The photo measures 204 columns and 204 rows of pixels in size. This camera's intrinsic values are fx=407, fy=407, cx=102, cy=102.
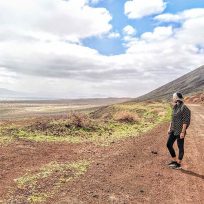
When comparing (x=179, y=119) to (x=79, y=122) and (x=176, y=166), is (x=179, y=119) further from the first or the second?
(x=79, y=122)

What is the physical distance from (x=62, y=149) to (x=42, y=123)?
23.7 feet

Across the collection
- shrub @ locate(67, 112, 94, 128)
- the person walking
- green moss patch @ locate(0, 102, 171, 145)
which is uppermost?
the person walking

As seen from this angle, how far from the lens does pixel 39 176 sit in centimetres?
1163

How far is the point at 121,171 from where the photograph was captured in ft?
41.5

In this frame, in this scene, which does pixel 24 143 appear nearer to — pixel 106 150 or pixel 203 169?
pixel 106 150

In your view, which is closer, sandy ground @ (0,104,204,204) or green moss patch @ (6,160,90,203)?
green moss patch @ (6,160,90,203)

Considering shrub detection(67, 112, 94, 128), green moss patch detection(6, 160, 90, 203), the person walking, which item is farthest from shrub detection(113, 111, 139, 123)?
the person walking

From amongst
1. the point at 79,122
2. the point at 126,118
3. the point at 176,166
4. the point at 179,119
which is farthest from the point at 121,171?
the point at 126,118

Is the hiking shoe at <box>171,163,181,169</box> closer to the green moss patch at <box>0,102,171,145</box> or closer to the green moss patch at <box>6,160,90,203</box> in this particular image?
the green moss patch at <box>6,160,90,203</box>

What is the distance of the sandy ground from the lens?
996 cm

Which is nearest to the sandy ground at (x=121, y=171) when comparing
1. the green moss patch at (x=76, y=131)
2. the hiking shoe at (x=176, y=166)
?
the hiking shoe at (x=176, y=166)

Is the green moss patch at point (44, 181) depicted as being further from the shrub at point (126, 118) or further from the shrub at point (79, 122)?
the shrub at point (126, 118)

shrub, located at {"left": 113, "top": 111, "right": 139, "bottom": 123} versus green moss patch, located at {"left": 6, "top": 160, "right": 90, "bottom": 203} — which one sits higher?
shrub, located at {"left": 113, "top": 111, "right": 139, "bottom": 123}

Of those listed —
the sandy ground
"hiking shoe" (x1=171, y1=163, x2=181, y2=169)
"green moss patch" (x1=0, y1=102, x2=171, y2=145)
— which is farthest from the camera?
"green moss patch" (x1=0, y1=102, x2=171, y2=145)
